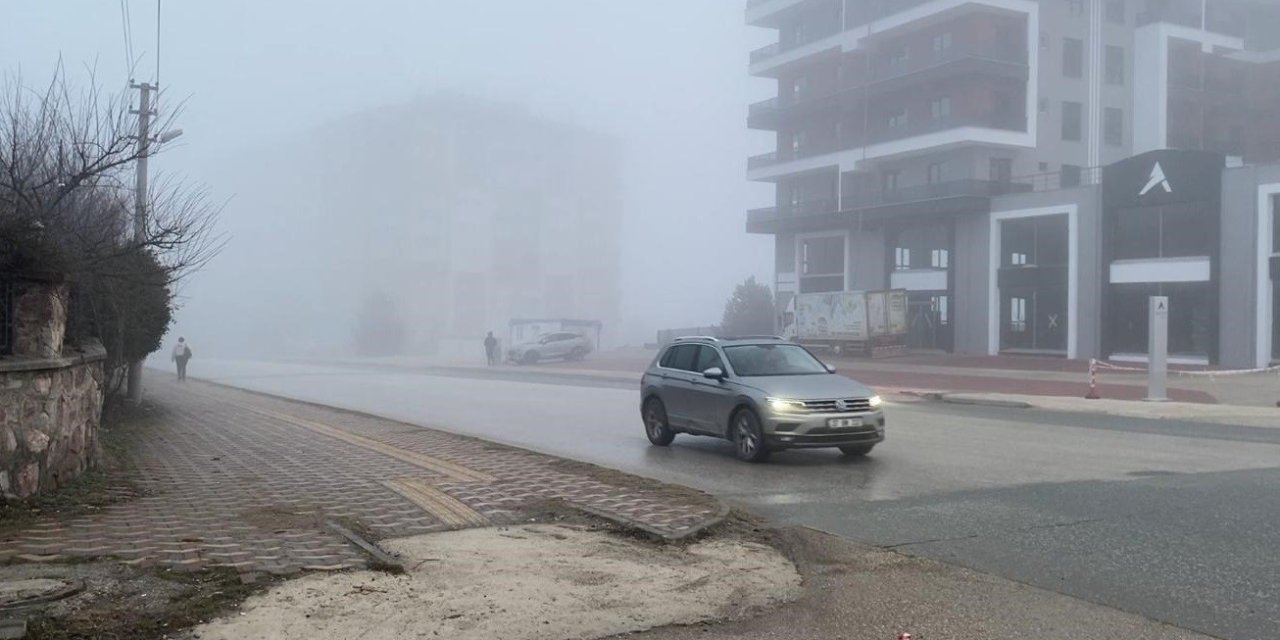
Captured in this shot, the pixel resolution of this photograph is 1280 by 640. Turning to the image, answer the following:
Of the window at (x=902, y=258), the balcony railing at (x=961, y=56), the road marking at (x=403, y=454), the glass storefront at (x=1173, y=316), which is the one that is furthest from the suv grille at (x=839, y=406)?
the window at (x=902, y=258)

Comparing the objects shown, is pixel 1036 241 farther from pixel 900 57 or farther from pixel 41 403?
pixel 41 403

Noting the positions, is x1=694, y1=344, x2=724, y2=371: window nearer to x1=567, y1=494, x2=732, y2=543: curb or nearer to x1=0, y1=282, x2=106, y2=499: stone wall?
x1=567, y1=494, x2=732, y2=543: curb

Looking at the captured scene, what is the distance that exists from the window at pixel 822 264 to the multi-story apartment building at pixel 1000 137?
101mm

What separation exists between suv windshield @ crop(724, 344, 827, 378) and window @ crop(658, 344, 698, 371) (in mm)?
786

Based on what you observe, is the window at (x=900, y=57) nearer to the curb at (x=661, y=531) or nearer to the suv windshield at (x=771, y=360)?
the suv windshield at (x=771, y=360)

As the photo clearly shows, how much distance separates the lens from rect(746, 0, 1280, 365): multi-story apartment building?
44.0m

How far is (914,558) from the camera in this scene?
23.8ft

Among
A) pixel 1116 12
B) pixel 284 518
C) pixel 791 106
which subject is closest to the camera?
pixel 284 518

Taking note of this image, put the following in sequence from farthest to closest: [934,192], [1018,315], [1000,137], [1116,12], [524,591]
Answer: [1116,12], [934,192], [1000,137], [1018,315], [524,591]

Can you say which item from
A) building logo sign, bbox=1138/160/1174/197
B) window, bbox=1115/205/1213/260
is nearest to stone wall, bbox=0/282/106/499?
window, bbox=1115/205/1213/260

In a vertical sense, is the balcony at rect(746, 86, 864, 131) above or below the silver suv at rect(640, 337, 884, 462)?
above

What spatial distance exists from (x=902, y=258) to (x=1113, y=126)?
12696 mm

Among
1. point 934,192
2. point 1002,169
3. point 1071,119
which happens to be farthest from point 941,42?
point 934,192

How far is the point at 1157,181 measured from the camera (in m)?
38.0
